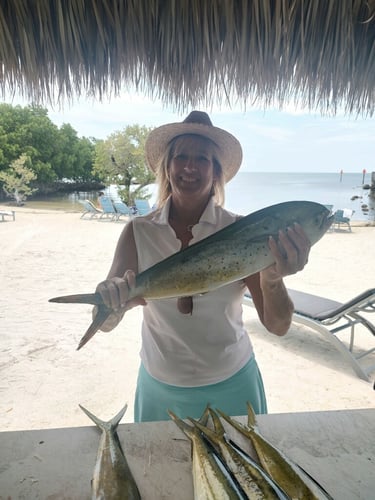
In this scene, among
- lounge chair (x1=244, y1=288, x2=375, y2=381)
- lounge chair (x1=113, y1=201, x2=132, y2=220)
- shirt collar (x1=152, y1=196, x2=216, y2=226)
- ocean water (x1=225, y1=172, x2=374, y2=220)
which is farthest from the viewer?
ocean water (x1=225, y1=172, x2=374, y2=220)

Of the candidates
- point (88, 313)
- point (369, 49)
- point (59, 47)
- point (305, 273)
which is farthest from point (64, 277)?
point (369, 49)

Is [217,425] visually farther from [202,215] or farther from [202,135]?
[202,135]

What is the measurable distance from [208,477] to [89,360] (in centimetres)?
335

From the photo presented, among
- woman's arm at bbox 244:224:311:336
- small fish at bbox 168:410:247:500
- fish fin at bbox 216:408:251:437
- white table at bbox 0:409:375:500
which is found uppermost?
woman's arm at bbox 244:224:311:336

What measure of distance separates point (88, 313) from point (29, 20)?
4300 millimetres

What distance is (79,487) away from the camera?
1.05m

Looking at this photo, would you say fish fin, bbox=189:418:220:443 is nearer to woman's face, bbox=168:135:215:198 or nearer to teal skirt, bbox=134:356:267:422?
teal skirt, bbox=134:356:267:422

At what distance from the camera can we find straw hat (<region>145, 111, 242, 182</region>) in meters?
1.82

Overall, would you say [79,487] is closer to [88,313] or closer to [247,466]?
[247,466]

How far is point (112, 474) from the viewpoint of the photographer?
3.40ft

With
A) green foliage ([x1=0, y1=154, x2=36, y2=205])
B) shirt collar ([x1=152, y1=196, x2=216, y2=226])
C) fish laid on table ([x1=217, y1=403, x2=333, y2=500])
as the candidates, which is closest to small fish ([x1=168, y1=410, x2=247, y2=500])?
fish laid on table ([x1=217, y1=403, x2=333, y2=500])

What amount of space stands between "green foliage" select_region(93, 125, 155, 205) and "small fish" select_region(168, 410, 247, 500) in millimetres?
25578

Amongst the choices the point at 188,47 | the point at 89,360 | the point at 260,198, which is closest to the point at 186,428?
the point at 188,47

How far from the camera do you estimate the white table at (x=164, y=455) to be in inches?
41.1
